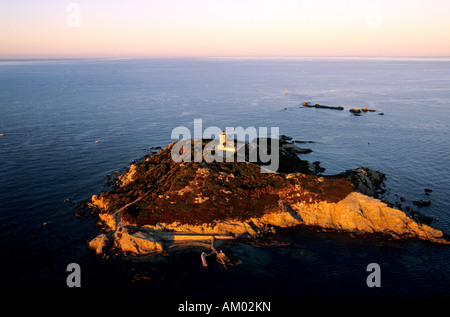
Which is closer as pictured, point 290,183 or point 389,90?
point 290,183

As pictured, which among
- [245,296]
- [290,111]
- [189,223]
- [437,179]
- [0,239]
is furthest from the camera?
[290,111]

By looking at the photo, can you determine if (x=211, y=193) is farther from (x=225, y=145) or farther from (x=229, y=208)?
(x=225, y=145)

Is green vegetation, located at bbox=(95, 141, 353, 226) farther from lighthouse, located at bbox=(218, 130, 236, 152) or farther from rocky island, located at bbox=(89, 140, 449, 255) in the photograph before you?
lighthouse, located at bbox=(218, 130, 236, 152)

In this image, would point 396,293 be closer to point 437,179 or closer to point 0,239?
point 437,179

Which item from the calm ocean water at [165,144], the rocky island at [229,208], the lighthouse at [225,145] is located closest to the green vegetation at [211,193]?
the rocky island at [229,208]

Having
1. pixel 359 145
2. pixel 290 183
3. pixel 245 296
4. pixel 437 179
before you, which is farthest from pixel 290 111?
pixel 245 296

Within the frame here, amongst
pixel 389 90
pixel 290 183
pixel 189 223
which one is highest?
pixel 389 90

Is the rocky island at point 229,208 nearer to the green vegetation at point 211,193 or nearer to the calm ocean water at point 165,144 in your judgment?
the green vegetation at point 211,193
